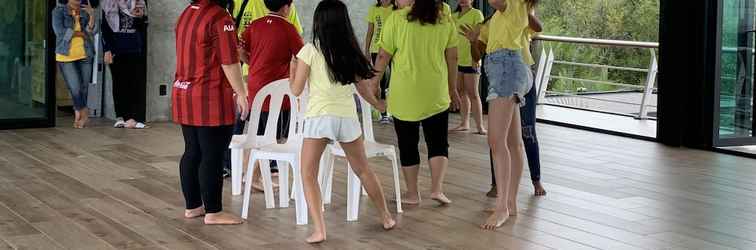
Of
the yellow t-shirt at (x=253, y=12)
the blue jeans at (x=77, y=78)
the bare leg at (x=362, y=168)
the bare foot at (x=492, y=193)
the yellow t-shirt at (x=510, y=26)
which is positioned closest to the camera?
the bare leg at (x=362, y=168)

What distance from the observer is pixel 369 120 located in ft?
23.2

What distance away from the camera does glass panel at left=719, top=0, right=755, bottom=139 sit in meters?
9.89

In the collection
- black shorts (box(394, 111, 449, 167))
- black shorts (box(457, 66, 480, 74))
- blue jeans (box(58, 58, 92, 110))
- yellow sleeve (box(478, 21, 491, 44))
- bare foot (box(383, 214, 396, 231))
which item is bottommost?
bare foot (box(383, 214, 396, 231))

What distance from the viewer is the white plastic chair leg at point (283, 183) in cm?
696

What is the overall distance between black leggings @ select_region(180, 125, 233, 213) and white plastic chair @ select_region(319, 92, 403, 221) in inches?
27.9

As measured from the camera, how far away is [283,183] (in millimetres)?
6957

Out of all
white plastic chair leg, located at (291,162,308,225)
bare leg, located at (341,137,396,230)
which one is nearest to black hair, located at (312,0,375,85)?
bare leg, located at (341,137,396,230)

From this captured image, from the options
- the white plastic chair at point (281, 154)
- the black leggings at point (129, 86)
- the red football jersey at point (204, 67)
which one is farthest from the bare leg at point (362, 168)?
the black leggings at point (129, 86)

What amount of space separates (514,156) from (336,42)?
1.36 metres

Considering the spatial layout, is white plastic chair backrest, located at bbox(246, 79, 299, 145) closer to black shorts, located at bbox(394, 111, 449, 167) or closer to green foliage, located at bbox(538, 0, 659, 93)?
black shorts, located at bbox(394, 111, 449, 167)

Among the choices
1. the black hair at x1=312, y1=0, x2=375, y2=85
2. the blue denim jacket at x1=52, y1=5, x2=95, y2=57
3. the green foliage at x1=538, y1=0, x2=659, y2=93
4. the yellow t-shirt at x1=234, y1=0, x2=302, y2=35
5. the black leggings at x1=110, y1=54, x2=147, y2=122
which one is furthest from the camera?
the green foliage at x1=538, y1=0, x2=659, y2=93

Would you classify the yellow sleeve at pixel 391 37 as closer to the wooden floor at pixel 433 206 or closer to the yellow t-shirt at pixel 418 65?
the yellow t-shirt at pixel 418 65

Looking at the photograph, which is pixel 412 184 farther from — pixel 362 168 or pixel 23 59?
pixel 23 59

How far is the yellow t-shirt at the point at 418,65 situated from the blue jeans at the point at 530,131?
0.54 meters
